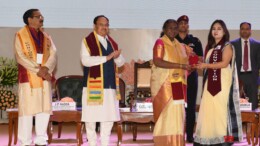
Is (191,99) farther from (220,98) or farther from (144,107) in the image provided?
(220,98)

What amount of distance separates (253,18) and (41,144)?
485 cm

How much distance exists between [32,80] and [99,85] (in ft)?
2.42

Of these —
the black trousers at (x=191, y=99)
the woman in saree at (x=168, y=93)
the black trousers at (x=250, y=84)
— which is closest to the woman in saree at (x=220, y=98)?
the woman in saree at (x=168, y=93)

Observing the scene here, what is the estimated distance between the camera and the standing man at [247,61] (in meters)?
8.73

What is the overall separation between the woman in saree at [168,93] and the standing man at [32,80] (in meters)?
1.28

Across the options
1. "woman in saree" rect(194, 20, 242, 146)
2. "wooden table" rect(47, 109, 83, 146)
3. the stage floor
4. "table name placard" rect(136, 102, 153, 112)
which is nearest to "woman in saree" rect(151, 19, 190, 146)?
"woman in saree" rect(194, 20, 242, 146)

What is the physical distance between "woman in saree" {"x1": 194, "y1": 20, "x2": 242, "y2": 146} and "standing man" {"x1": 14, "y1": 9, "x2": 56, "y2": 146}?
1.81 m

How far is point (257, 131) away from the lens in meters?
7.50

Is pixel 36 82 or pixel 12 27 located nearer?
pixel 36 82

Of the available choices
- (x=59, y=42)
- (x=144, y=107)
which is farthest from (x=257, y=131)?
(x=59, y=42)

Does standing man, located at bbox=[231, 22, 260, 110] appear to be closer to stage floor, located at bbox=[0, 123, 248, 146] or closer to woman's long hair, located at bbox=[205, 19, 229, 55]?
stage floor, located at bbox=[0, 123, 248, 146]

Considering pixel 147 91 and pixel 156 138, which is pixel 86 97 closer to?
pixel 156 138

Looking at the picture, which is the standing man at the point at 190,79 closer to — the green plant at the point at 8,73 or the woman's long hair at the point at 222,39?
the woman's long hair at the point at 222,39

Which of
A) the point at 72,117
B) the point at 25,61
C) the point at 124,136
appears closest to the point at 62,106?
the point at 72,117
